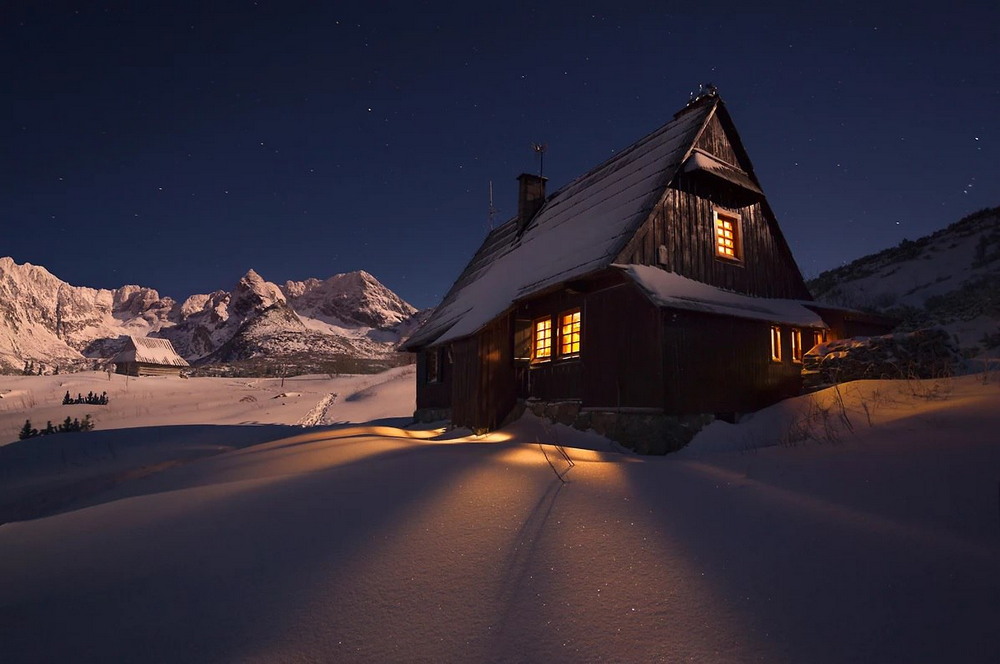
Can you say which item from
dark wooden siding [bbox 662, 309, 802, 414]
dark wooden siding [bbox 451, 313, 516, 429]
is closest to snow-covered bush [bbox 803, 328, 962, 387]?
dark wooden siding [bbox 662, 309, 802, 414]

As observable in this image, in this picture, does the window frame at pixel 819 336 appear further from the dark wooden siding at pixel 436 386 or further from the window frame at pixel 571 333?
the dark wooden siding at pixel 436 386

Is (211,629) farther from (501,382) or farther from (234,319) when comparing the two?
(234,319)

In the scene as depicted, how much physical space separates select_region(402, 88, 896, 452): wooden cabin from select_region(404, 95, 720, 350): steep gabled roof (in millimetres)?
64

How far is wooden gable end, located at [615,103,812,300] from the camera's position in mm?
11086

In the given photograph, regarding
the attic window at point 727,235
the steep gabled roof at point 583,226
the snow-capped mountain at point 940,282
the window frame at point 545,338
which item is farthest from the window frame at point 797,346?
the window frame at point 545,338

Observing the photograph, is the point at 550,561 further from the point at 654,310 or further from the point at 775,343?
the point at 775,343

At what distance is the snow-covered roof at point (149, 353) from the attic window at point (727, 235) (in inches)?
2113

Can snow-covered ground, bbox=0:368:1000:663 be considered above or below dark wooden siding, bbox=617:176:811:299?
below

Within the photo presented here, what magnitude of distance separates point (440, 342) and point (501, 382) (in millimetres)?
2352

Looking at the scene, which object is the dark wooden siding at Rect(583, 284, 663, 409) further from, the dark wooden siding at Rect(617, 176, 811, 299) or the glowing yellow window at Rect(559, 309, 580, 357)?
the dark wooden siding at Rect(617, 176, 811, 299)

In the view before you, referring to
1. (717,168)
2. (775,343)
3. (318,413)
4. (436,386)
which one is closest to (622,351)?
(775,343)

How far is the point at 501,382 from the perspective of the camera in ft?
42.4

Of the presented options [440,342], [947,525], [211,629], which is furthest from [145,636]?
[440,342]

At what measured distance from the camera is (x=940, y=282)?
2233cm
